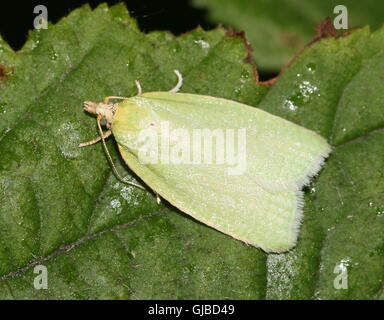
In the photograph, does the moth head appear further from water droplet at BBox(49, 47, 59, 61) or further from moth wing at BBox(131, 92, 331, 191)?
moth wing at BBox(131, 92, 331, 191)

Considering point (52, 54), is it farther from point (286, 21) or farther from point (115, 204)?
point (286, 21)

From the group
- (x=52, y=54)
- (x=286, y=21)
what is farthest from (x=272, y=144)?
(x=52, y=54)

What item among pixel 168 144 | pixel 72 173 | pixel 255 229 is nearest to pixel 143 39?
pixel 168 144

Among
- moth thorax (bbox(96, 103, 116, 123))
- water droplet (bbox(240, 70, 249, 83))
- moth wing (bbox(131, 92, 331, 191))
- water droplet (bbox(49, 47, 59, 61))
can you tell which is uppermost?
water droplet (bbox(49, 47, 59, 61))

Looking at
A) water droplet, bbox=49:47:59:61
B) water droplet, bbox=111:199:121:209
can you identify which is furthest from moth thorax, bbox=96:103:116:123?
water droplet, bbox=111:199:121:209

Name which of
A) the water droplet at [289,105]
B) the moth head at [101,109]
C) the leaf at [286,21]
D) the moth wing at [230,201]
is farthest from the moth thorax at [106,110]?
the leaf at [286,21]
